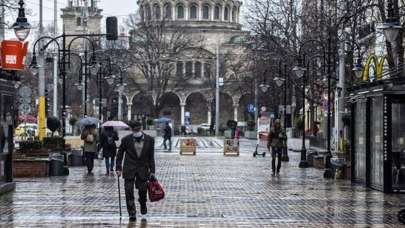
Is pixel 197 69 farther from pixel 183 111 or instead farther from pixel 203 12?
pixel 203 12

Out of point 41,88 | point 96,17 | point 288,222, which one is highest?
point 96,17

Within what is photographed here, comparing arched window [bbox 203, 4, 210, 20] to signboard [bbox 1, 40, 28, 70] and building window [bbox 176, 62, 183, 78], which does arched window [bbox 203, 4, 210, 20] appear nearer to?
building window [bbox 176, 62, 183, 78]

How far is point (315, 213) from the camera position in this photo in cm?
1827

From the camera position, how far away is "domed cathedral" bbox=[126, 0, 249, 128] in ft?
427

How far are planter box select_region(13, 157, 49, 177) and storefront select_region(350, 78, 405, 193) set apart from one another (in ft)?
32.3

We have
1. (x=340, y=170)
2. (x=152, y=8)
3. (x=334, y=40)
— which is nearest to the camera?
(x=340, y=170)

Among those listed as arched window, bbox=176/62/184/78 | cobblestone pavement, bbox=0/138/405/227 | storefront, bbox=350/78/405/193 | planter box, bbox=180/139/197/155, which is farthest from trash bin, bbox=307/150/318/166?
arched window, bbox=176/62/184/78

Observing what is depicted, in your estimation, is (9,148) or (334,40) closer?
(9,148)

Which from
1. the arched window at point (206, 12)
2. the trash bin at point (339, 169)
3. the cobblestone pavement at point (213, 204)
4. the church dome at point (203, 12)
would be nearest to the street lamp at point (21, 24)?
the cobblestone pavement at point (213, 204)

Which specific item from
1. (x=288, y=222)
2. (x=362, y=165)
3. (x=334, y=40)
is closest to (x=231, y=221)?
(x=288, y=222)

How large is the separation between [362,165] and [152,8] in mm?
115645

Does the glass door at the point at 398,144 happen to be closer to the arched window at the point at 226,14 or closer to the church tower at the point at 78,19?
the church tower at the point at 78,19

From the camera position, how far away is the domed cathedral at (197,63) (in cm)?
13000

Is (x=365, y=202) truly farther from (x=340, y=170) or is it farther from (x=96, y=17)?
(x=96, y=17)
